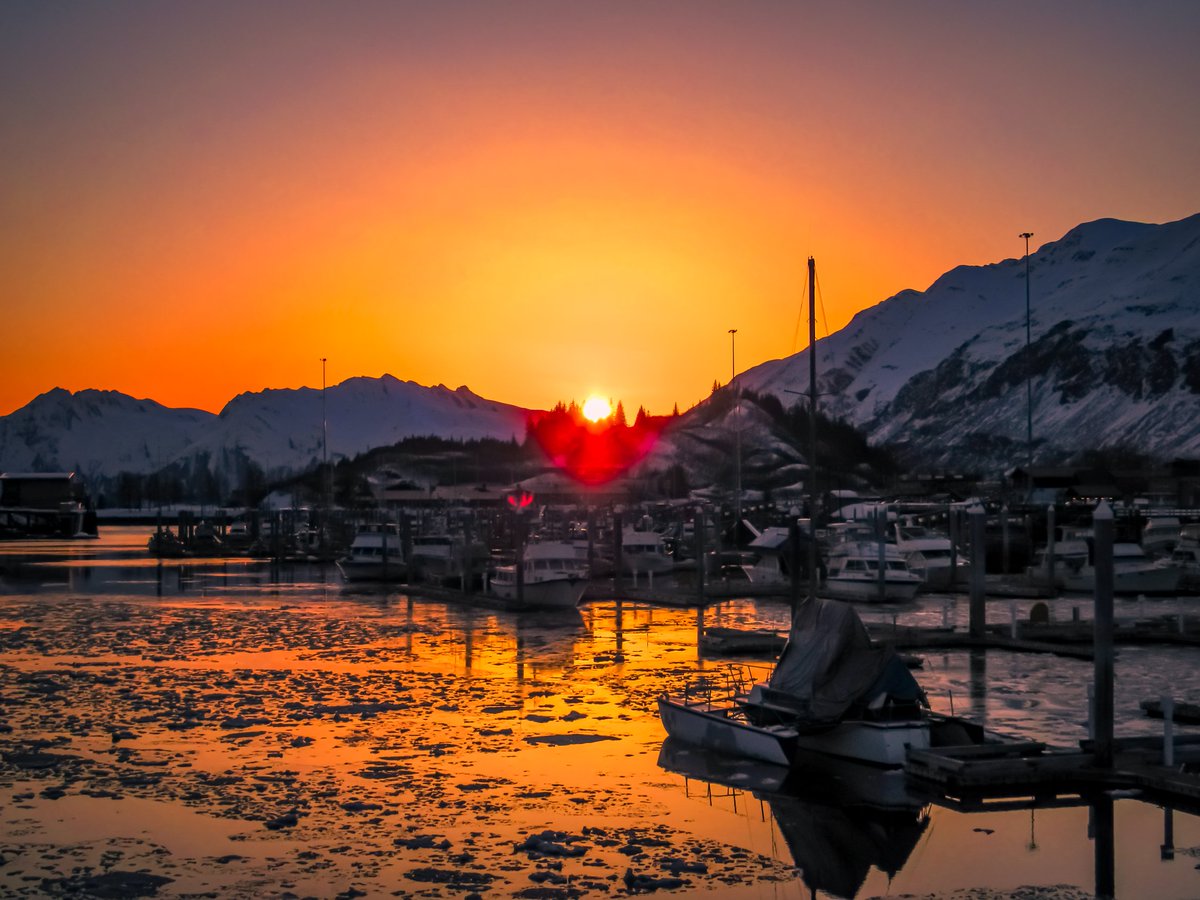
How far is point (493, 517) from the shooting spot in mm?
139250

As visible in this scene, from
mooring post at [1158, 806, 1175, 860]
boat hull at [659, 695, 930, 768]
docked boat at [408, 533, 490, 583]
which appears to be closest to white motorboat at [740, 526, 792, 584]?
docked boat at [408, 533, 490, 583]

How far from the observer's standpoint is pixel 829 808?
73.6 ft

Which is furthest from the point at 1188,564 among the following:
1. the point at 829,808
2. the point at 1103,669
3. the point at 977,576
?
the point at 829,808

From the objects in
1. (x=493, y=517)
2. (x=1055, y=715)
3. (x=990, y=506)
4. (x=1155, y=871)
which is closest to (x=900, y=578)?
(x=1055, y=715)

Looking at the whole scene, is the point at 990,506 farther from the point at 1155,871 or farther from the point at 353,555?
the point at 1155,871

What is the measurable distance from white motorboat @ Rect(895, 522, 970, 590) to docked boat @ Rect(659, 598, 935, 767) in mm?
44250

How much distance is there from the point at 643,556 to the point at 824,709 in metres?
59.3

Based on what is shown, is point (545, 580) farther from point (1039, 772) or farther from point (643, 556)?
point (1039, 772)

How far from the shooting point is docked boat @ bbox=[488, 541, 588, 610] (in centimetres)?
6050

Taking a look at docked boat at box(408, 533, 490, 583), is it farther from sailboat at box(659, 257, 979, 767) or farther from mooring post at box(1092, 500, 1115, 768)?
mooring post at box(1092, 500, 1115, 768)

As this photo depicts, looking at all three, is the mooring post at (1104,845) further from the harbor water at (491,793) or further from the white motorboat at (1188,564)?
the white motorboat at (1188,564)

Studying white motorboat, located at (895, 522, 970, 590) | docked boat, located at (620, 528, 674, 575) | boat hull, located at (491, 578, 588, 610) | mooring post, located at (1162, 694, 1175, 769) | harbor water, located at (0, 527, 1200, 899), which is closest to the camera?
harbor water, located at (0, 527, 1200, 899)

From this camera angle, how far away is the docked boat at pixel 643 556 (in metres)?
84.3

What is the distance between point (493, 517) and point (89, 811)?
385 feet
